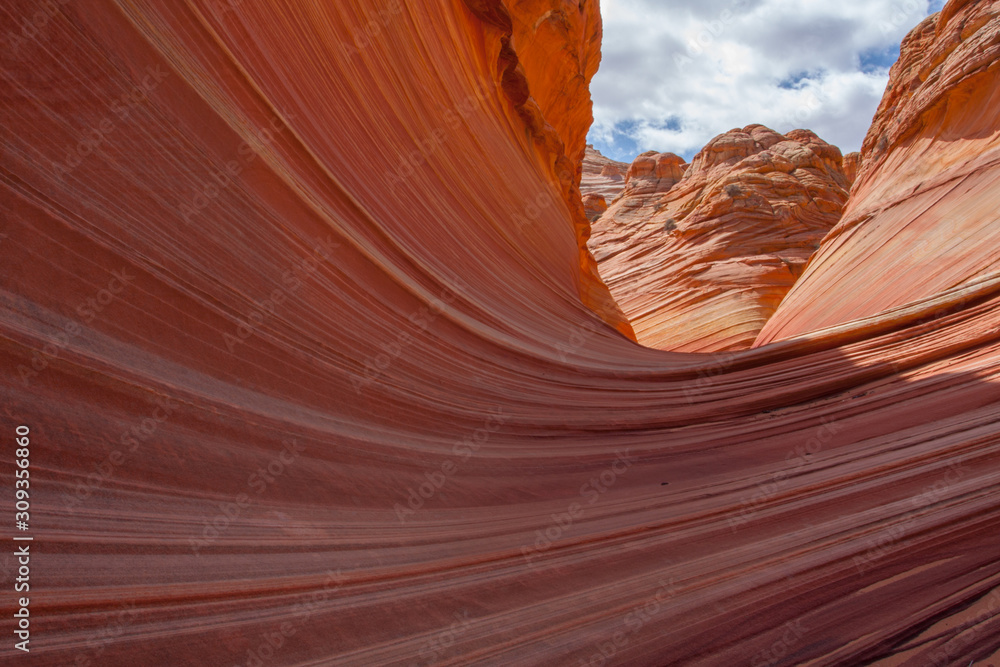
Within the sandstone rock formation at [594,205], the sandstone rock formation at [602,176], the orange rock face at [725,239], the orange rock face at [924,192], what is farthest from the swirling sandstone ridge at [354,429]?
the sandstone rock formation at [602,176]

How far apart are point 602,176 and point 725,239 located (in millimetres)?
19036

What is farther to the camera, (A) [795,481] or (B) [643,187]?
(B) [643,187]

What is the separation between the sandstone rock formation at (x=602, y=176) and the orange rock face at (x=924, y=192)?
21.2 meters

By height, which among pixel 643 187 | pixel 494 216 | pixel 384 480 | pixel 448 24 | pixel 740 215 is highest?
pixel 643 187

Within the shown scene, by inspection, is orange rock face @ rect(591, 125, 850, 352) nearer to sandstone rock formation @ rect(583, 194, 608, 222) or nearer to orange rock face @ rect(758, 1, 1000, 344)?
orange rock face @ rect(758, 1, 1000, 344)

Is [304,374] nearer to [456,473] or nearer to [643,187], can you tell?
[456,473]

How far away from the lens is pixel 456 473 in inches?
115

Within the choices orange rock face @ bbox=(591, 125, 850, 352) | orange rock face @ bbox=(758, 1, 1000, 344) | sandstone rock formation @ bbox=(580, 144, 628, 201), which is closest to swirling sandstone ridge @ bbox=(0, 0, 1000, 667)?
orange rock face @ bbox=(758, 1, 1000, 344)

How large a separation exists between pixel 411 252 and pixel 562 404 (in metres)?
1.51

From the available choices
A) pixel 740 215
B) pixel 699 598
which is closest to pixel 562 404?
pixel 699 598

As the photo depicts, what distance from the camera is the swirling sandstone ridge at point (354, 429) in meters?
1.71

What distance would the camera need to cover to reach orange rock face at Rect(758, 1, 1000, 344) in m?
5.73

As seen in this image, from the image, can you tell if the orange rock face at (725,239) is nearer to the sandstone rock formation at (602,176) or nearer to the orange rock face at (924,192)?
the orange rock face at (924,192)

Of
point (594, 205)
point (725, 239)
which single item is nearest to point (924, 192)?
point (725, 239)
